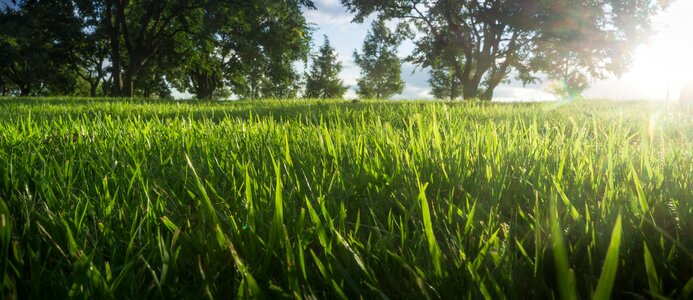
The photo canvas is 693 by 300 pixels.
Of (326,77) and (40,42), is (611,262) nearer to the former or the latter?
(40,42)

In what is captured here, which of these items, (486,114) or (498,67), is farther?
(498,67)

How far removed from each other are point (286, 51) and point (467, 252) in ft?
72.0

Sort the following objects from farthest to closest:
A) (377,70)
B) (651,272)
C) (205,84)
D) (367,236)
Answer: (377,70) < (205,84) < (367,236) < (651,272)

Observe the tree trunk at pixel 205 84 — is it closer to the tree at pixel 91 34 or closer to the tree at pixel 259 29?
the tree at pixel 91 34

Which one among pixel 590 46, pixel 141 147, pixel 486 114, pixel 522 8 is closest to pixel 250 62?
pixel 522 8

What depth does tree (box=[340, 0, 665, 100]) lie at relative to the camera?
21844mm

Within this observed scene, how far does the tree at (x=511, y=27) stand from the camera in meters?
21.8

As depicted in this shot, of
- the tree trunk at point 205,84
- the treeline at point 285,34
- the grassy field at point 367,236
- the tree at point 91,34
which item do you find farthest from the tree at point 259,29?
the grassy field at point 367,236

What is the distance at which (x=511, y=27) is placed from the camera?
23281 millimetres

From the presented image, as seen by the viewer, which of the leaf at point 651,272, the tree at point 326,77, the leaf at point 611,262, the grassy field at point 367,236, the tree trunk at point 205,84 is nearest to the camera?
the leaf at point 611,262

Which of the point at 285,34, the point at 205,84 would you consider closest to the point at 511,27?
the point at 285,34

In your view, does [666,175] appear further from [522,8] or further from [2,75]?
[2,75]

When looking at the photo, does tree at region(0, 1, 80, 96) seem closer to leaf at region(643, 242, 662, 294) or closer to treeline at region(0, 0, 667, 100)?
treeline at region(0, 0, 667, 100)

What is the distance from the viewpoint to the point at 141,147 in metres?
2.01
